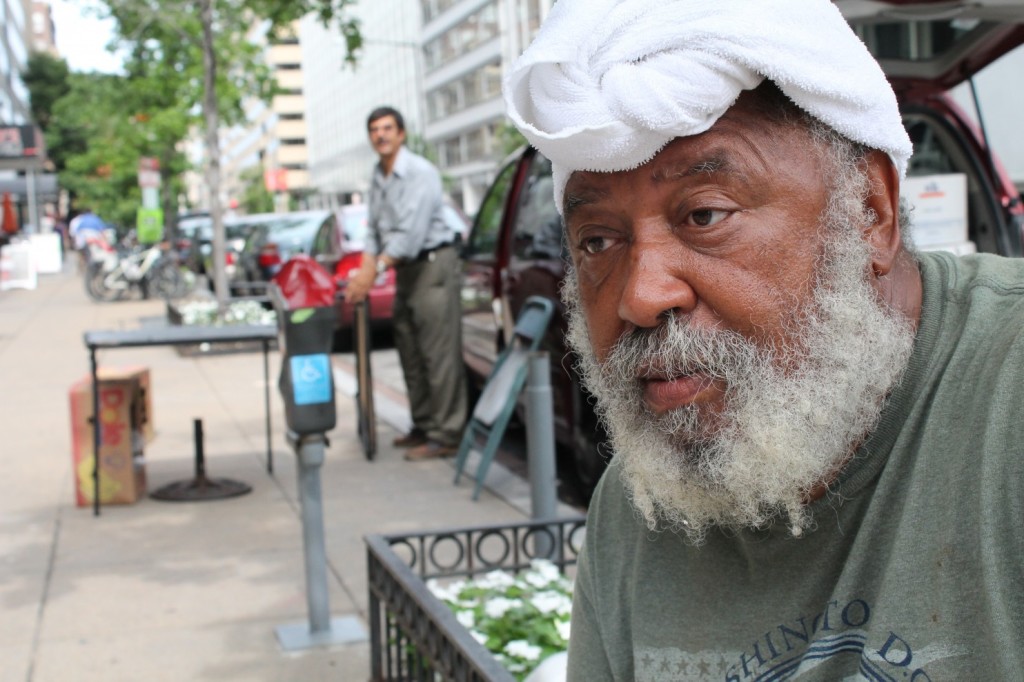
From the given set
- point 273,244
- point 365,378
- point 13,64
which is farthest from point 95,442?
point 13,64

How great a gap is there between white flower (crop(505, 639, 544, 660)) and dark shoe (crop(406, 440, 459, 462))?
4288 mm

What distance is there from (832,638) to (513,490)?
207 inches

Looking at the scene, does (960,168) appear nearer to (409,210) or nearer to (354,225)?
(409,210)

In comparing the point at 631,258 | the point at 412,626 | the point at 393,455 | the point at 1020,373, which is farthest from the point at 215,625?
the point at 1020,373

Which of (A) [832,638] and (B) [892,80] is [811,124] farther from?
(B) [892,80]

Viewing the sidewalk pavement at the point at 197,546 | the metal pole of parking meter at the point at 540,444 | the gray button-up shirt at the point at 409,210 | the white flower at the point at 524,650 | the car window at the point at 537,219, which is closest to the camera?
the white flower at the point at 524,650

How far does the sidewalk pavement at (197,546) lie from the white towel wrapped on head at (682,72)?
3.07 metres

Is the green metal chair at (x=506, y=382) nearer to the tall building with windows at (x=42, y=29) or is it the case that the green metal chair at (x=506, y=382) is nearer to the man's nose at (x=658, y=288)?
the man's nose at (x=658, y=288)

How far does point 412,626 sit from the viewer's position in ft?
10.3

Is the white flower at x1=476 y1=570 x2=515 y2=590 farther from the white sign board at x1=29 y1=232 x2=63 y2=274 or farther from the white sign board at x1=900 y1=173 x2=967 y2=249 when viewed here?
the white sign board at x1=29 y1=232 x2=63 y2=274

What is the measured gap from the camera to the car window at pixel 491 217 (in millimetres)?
7352

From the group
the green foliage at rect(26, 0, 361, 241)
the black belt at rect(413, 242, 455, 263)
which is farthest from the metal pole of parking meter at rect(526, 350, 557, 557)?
the green foliage at rect(26, 0, 361, 241)

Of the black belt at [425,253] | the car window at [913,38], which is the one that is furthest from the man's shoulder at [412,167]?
the car window at [913,38]

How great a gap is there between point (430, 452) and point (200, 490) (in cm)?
145
